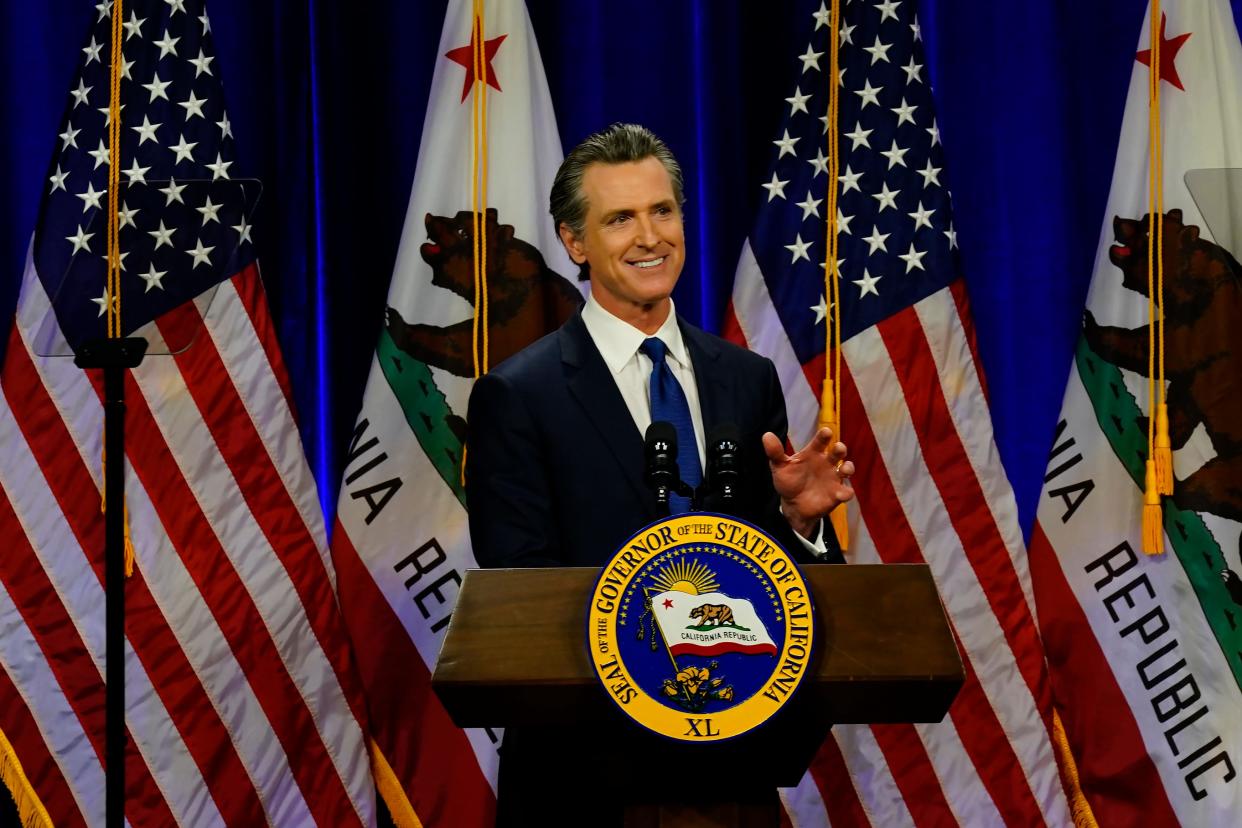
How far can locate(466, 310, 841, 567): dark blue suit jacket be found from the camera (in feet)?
6.44

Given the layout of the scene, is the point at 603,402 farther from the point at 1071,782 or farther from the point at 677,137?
the point at 1071,782

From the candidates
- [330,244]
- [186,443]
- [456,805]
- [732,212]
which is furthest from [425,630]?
[732,212]

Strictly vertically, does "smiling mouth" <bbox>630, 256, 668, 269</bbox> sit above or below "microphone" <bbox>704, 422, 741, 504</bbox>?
above

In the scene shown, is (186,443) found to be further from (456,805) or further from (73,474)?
(456,805)

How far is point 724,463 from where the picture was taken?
5.23 feet

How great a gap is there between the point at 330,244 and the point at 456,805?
138 cm

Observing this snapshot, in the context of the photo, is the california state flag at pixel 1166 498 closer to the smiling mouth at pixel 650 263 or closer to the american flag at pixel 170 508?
the smiling mouth at pixel 650 263

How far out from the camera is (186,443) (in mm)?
3121

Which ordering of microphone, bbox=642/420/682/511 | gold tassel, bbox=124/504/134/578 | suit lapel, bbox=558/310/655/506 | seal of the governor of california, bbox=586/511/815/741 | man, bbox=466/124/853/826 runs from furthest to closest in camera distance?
gold tassel, bbox=124/504/134/578
suit lapel, bbox=558/310/655/506
man, bbox=466/124/853/826
microphone, bbox=642/420/682/511
seal of the governor of california, bbox=586/511/815/741

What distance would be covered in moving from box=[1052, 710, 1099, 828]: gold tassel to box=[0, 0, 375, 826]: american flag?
156 cm

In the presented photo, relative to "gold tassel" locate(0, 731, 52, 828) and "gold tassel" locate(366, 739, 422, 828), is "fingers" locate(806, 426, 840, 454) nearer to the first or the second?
"gold tassel" locate(366, 739, 422, 828)

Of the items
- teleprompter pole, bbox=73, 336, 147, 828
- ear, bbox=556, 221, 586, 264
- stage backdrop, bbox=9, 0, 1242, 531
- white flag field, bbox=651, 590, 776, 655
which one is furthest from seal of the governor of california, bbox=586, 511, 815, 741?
stage backdrop, bbox=9, 0, 1242, 531

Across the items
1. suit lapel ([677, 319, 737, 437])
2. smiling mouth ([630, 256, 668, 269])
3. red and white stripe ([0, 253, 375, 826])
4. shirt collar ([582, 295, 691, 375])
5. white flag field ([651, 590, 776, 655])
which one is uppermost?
smiling mouth ([630, 256, 668, 269])

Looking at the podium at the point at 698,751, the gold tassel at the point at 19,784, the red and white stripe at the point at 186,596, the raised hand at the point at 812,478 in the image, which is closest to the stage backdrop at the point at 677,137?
the red and white stripe at the point at 186,596
